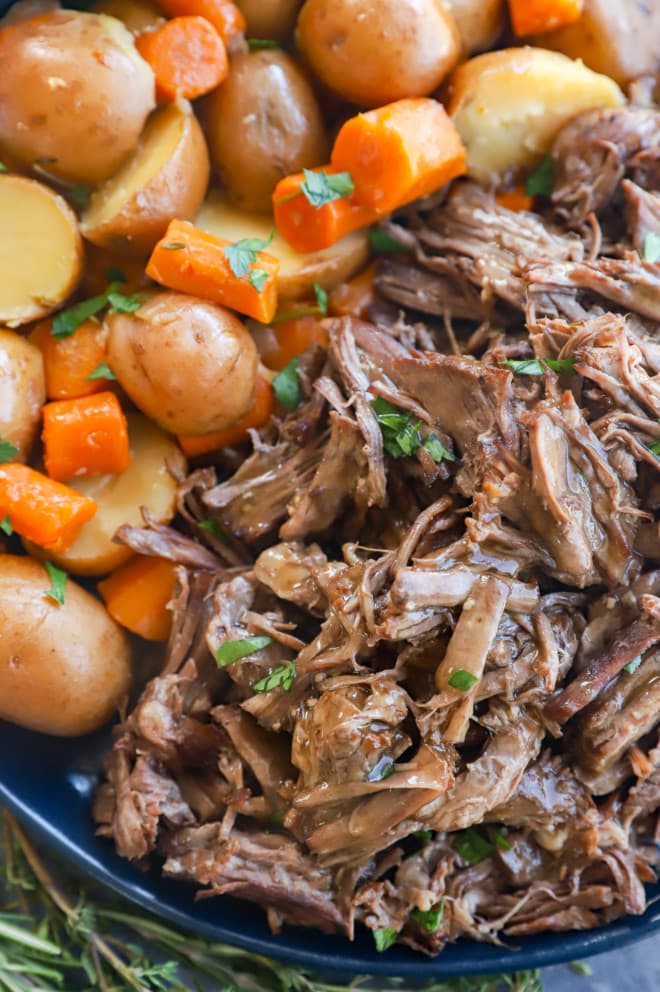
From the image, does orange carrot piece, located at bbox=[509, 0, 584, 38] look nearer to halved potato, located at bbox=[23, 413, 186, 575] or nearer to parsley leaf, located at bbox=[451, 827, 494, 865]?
halved potato, located at bbox=[23, 413, 186, 575]

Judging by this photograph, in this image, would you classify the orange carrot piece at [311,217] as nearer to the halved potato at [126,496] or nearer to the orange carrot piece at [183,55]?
the orange carrot piece at [183,55]

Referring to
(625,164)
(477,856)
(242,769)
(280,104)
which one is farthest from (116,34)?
(477,856)

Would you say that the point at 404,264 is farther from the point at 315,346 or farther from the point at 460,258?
the point at 315,346

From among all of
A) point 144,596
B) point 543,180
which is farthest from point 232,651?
point 543,180

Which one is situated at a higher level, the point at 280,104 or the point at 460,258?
the point at 280,104

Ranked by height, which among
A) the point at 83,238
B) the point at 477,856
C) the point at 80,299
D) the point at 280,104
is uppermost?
the point at 280,104

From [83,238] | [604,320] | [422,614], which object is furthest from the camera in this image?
[83,238]
